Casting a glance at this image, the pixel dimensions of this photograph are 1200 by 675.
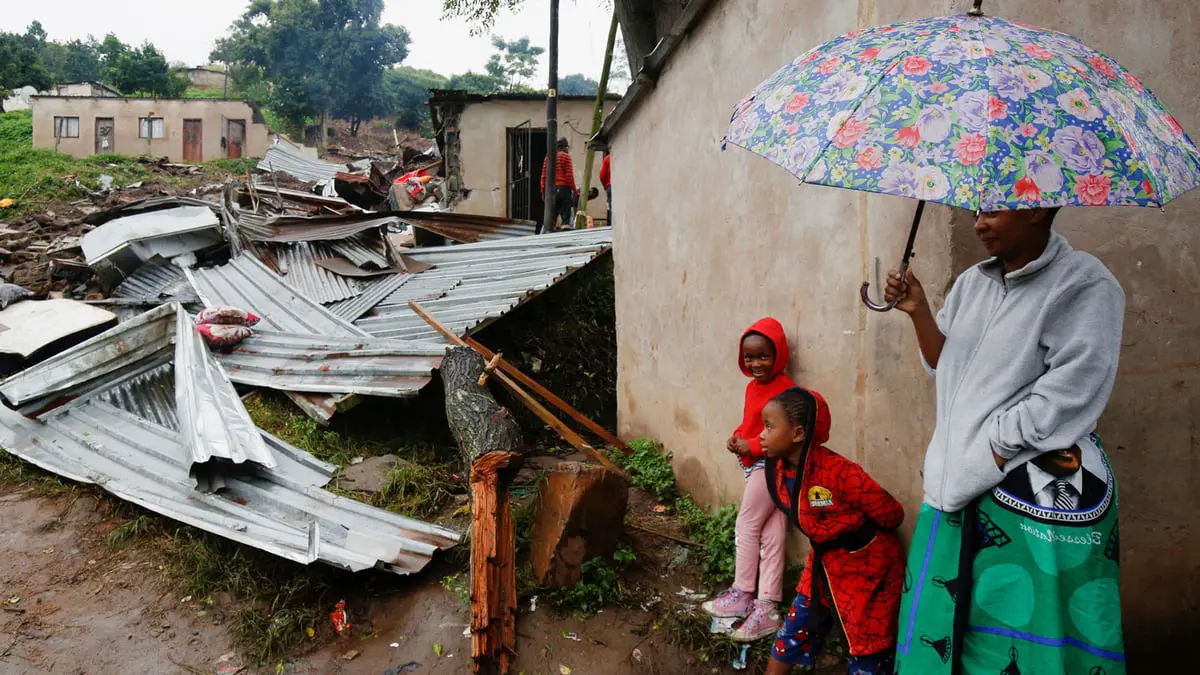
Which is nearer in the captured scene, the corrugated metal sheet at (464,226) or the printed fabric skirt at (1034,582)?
the printed fabric skirt at (1034,582)

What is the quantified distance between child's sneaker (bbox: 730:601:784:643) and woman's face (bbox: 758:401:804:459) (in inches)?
33.8

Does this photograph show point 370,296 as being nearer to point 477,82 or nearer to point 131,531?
point 131,531

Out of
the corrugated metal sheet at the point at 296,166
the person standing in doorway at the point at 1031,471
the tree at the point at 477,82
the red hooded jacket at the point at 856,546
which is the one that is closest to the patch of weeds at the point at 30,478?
the red hooded jacket at the point at 856,546

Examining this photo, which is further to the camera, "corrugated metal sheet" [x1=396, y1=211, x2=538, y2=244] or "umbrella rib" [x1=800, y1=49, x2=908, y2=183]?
"corrugated metal sheet" [x1=396, y1=211, x2=538, y2=244]

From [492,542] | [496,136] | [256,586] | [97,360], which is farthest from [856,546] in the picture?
[496,136]

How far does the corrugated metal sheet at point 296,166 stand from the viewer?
20188mm

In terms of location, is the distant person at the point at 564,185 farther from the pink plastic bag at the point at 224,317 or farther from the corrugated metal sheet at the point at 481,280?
the pink plastic bag at the point at 224,317

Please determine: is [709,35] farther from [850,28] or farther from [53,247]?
[53,247]

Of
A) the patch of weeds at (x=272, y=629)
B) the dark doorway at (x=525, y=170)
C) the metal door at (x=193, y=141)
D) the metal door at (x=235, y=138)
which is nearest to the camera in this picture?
the patch of weeds at (x=272, y=629)

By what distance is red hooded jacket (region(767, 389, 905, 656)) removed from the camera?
2730 millimetres

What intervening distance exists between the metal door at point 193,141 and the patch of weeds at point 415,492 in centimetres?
3152

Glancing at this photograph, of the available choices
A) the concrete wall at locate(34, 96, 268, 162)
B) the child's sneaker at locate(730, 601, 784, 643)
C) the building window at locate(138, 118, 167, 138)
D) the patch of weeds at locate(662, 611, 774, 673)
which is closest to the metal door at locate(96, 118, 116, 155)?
the concrete wall at locate(34, 96, 268, 162)

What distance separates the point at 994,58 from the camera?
1819 millimetres

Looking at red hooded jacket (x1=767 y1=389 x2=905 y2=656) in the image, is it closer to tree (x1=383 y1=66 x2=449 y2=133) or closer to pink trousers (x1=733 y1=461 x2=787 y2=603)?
pink trousers (x1=733 y1=461 x2=787 y2=603)
